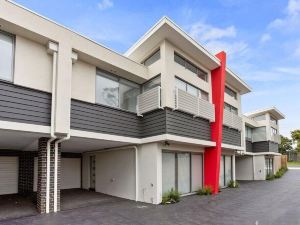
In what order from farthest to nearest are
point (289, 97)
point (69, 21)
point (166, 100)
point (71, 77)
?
point (289, 97) < point (166, 100) < point (69, 21) < point (71, 77)

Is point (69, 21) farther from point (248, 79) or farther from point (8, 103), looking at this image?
point (248, 79)

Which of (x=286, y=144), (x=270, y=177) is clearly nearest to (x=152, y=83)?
(x=270, y=177)

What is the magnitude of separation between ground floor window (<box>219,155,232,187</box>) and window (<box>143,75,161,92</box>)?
307 inches

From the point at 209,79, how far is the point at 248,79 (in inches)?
252

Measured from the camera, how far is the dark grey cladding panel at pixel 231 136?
17.3 m

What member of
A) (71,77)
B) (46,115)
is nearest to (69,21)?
(71,77)

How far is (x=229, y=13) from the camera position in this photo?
40.6 ft

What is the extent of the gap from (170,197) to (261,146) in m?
17.8

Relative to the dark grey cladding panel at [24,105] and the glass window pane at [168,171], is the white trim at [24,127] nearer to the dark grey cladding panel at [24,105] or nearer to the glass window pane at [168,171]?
the dark grey cladding panel at [24,105]

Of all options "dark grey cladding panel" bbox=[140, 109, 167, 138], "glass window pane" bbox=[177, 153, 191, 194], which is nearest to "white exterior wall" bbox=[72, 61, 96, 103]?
"dark grey cladding panel" bbox=[140, 109, 167, 138]

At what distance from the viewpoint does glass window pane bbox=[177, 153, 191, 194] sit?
13.9m

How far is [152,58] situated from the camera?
46.0 ft

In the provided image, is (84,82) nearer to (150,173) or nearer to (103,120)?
(103,120)

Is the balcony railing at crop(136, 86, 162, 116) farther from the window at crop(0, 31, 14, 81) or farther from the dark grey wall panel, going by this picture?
the dark grey wall panel
